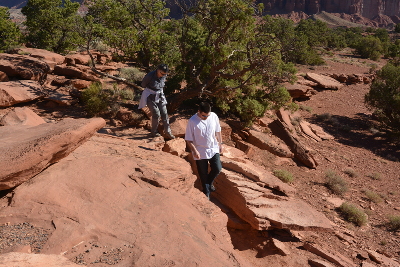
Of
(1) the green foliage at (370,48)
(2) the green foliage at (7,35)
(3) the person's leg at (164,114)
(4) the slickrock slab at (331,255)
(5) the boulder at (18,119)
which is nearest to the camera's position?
(4) the slickrock slab at (331,255)

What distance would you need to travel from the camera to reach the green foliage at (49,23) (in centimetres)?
1480

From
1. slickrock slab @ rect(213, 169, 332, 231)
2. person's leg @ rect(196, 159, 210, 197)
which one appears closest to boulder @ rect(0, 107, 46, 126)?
person's leg @ rect(196, 159, 210, 197)

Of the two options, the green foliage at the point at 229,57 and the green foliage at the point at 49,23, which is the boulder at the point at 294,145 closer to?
the green foliage at the point at 229,57

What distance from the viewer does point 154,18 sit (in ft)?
29.5

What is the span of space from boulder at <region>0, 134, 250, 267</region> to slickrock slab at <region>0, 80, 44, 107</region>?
4.69m

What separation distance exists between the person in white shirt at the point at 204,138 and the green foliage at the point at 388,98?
11323 mm

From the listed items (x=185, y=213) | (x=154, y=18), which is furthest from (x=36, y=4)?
(x=185, y=213)

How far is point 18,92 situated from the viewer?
8.27 metres

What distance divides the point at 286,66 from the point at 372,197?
5.76m

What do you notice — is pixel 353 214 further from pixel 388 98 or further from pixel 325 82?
pixel 325 82

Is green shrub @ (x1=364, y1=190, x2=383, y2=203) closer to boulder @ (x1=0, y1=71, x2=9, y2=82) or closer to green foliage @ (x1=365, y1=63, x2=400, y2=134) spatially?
green foliage @ (x1=365, y1=63, x2=400, y2=134)

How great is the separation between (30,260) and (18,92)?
7.35m

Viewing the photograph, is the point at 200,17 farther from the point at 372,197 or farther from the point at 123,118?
the point at 372,197

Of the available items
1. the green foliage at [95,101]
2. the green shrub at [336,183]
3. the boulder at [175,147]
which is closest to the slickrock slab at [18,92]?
the green foliage at [95,101]
